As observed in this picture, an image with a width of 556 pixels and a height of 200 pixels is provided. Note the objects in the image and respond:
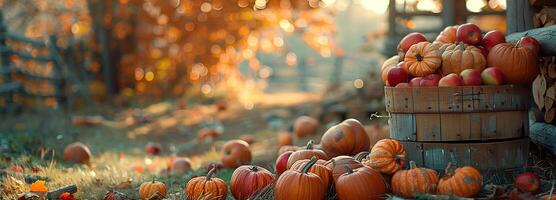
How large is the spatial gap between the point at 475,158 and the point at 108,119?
8.18m

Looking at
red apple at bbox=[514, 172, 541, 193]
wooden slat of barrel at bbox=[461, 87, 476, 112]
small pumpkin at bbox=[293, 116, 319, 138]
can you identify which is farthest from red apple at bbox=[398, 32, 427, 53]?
small pumpkin at bbox=[293, 116, 319, 138]

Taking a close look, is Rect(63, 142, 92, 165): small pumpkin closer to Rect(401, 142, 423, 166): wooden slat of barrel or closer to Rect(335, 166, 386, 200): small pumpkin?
Rect(335, 166, 386, 200): small pumpkin

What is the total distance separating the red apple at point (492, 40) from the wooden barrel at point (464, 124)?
0.33 metres

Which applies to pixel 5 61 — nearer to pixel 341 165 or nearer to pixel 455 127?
pixel 341 165

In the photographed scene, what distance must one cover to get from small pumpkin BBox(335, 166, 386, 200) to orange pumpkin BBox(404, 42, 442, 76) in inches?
26.8

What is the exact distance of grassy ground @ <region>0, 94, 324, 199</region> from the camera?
537 cm

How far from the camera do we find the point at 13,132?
27.5 feet

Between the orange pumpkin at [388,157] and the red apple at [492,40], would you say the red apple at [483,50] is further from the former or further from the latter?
the orange pumpkin at [388,157]

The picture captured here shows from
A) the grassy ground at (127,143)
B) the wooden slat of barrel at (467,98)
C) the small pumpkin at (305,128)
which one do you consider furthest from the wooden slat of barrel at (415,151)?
the small pumpkin at (305,128)

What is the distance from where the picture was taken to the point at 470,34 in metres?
4.41

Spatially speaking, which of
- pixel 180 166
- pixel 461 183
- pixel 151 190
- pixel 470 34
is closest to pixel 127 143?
pixel 180 166

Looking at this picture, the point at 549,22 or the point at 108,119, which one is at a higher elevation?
the point at 549,22

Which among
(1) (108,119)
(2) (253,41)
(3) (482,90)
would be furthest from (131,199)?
(2) (253,41)

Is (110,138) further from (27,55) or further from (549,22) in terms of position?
(549,22)
